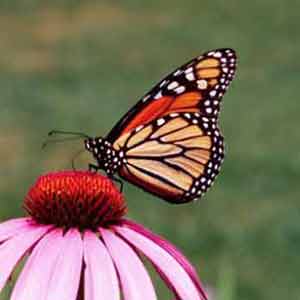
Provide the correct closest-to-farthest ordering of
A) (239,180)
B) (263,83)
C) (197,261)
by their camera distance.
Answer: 1. (197,261)
2. (239,180)
3. (263,83)

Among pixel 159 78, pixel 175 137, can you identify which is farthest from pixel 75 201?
pixel 159 78

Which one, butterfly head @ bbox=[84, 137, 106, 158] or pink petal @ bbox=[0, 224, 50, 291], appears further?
butterfly head @ bbox=[84, 137, 106, 158]

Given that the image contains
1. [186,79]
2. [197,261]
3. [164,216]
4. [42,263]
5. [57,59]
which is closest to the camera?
[42,263]

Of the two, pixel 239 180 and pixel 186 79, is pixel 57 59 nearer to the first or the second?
pixel 239 180

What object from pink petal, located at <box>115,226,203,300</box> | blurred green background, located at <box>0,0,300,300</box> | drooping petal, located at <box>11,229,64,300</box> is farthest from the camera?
blurred green background, located at <box>0,0,300,300</box>

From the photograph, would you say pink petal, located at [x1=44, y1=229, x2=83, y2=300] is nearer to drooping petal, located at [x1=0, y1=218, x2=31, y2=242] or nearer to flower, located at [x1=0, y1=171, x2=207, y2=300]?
flower, located at [x1=0, y1=171, x2=207, y2=300]

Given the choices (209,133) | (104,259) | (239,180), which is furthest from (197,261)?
(104,259)

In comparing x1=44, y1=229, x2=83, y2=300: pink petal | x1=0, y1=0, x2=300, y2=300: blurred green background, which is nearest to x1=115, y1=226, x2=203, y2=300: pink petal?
x1=44, y1=229, x2=83, y2=300: pink petal
